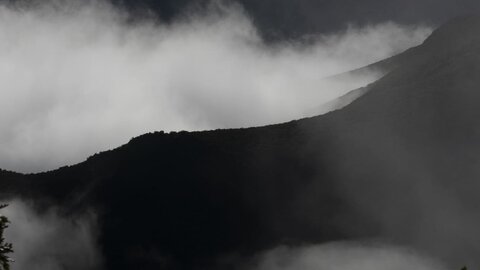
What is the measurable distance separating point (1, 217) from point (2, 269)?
5098mm

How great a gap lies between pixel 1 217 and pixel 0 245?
61.7 inches

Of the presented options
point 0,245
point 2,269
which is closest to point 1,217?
point 0,245

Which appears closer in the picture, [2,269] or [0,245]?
[0,245]

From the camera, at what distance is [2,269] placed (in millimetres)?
35844

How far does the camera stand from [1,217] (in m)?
31.7

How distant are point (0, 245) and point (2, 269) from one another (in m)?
3.65

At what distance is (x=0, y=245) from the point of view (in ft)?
107

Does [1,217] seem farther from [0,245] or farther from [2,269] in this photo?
[2,269]

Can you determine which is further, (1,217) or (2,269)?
(2,269)
